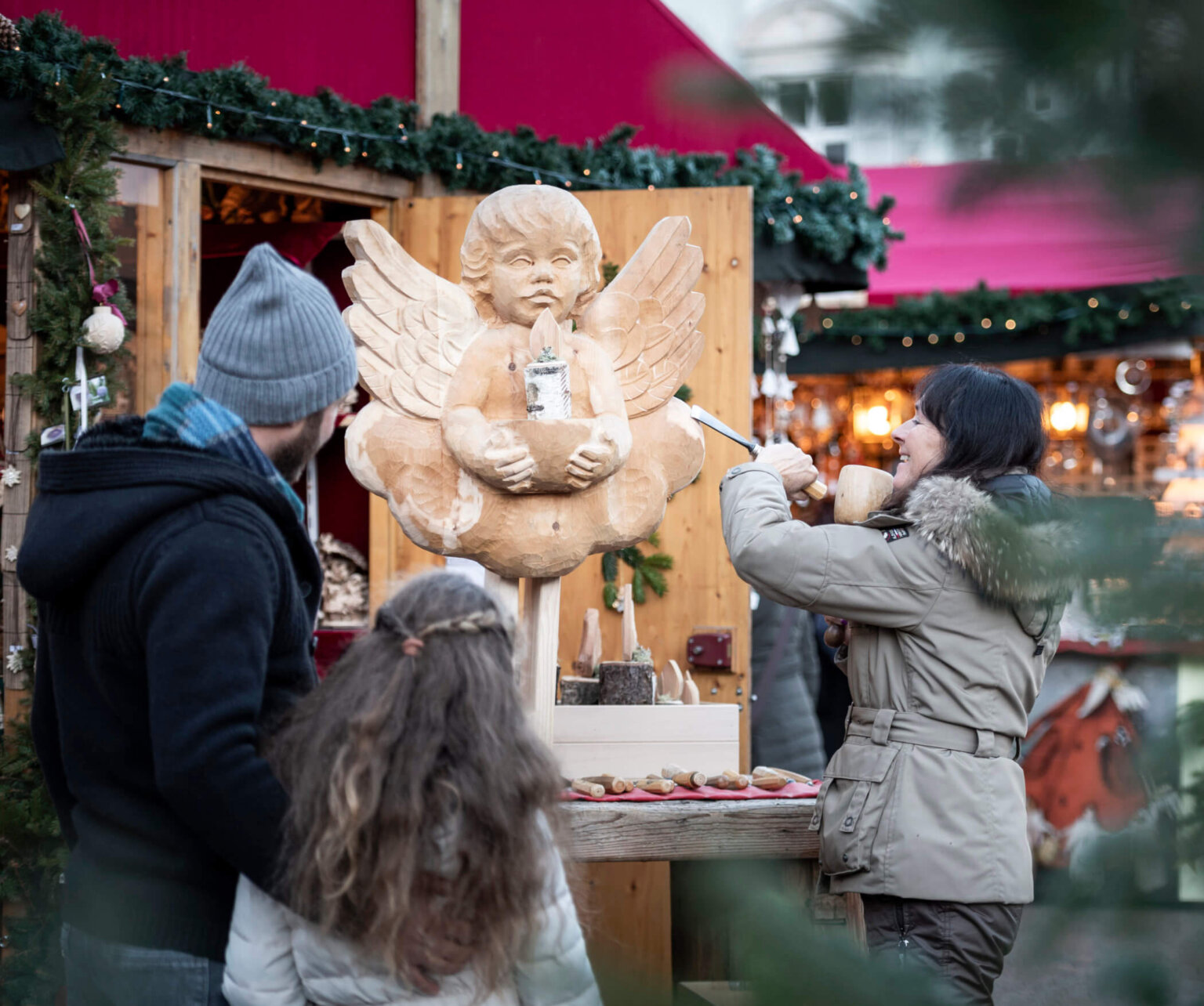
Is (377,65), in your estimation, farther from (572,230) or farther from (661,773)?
(661,773)

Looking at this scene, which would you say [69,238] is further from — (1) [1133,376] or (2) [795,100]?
(1) [1133,376]

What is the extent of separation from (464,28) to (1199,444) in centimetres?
439

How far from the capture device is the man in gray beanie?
1387mm

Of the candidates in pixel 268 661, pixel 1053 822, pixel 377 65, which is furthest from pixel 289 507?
pixel 377 65

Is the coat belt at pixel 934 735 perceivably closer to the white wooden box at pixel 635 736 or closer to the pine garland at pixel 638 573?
the white wooden box at pixel 635 736

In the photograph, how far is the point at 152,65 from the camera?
13.9 ft

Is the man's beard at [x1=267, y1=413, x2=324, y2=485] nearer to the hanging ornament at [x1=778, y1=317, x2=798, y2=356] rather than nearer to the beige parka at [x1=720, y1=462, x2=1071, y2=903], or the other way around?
the beige parka at [x1=720, y1=462, x2=1071, y2=903]

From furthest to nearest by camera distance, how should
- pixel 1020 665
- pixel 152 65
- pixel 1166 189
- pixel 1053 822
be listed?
pixel 152 65 < pixel 1020 665 < pixel 1053 822 < pixel 1166 189

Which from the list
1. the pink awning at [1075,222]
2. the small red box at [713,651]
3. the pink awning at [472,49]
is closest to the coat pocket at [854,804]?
the pink awning at [1075,222]

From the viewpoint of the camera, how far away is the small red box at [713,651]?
14.9ft

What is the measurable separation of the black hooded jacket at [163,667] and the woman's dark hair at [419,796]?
0.06 m

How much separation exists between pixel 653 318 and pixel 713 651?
1.72 m

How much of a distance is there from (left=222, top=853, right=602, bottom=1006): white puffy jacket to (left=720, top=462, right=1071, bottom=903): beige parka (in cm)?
84

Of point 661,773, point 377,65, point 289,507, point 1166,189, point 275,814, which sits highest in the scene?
point 377,65
